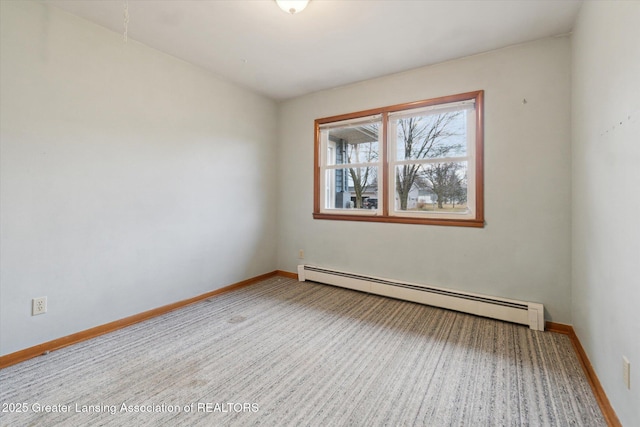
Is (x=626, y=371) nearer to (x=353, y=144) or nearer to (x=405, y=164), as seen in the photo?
(x=405, y=164)

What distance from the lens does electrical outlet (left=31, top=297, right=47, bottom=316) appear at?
200cm

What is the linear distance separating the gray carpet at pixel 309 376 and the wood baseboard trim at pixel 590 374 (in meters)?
0.04

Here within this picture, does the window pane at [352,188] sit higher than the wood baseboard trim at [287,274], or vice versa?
the window pane at [352,188]

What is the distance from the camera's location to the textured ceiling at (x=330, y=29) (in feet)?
6.75

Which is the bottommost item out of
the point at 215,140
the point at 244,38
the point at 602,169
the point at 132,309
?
the point at 132,309

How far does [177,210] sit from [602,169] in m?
3.44

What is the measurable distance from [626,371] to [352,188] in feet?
9.23

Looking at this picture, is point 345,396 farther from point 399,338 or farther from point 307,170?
point 307,170

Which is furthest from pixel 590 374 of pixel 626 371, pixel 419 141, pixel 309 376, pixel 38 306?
pixel 38 306

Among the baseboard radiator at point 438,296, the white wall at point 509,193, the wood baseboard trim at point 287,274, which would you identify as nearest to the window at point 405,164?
the white wall at point 509,193

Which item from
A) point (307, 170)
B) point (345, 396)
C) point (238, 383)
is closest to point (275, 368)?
point (238, 383)

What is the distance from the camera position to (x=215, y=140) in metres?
3.25

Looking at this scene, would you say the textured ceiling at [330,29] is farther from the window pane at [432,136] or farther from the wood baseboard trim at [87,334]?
the wood baseboard trim at [87,334]

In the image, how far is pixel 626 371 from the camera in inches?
49.9
